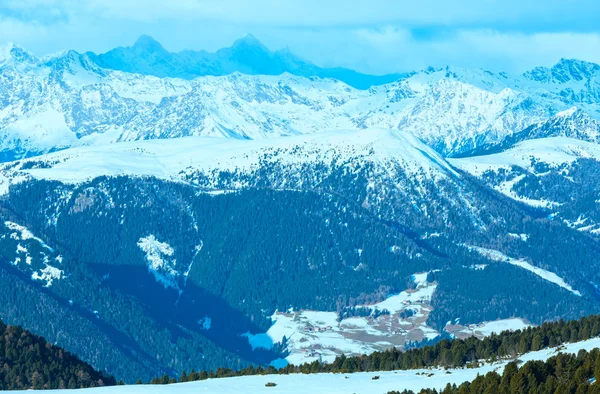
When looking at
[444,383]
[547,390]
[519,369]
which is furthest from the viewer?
[444,383]

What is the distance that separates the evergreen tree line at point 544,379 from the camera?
16475 cm

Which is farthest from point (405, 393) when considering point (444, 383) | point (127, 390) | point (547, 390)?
point (127, 390)

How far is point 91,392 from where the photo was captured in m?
197

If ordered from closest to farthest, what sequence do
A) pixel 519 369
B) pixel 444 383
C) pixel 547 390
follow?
pixel 547 390 < pixel 519 369 < pixel 444 383

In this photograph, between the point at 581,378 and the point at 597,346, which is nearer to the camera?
the point at 581,378

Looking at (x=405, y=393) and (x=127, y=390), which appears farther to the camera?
(x=127, y=390)

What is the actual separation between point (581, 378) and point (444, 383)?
26.6 m

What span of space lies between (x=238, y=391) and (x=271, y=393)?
18.2 feet

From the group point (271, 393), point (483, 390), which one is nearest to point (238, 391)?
point (271, 393)

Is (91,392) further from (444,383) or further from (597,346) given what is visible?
(597,346)

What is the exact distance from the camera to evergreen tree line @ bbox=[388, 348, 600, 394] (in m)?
165

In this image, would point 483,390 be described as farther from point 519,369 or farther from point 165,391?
point 165,391

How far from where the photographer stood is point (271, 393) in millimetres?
193375

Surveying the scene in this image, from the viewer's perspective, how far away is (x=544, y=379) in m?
174
